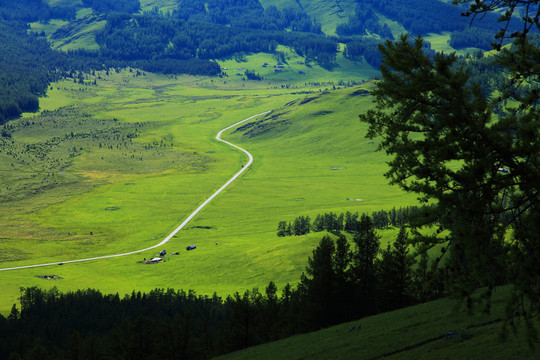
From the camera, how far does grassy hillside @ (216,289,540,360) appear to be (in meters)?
35.8

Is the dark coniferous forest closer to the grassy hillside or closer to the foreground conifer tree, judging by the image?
the foreground conifer tree

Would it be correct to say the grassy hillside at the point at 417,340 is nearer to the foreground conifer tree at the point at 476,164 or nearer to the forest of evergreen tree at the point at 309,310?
the foreground conifer tree at the point at 476,164

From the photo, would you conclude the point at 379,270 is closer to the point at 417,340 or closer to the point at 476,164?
the point at 417,340

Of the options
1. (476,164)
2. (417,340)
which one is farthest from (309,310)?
(476,164)

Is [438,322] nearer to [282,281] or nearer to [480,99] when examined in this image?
[480,99]

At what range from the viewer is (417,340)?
41.9 metres

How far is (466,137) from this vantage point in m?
21.6

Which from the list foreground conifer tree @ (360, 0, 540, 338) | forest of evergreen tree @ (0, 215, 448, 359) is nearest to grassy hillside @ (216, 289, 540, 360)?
foreground conifer tree @ (360, 0, 540, 338)

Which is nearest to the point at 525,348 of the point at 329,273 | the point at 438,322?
the point at 438,322

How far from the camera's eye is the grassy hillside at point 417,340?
35812 millimetres

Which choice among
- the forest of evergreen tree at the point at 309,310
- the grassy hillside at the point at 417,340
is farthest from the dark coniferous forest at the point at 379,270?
the grassy hillside at the point at 417,340

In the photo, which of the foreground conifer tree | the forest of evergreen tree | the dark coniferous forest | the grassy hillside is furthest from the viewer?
the forest of evergreen tree

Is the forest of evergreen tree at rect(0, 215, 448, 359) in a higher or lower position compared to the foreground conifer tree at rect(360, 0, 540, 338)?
lower

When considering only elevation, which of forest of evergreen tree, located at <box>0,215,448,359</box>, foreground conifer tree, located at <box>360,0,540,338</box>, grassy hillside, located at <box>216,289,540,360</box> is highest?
foreground conifer tree, located at <box>360,0,540,338</box>
